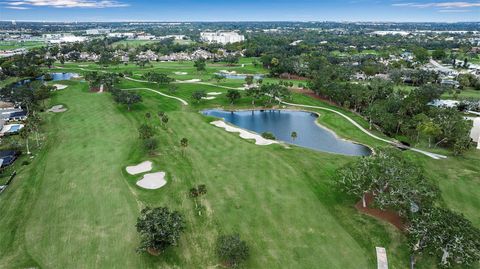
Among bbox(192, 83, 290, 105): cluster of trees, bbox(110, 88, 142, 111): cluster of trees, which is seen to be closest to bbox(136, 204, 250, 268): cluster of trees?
bbox(110, 88, 142, 111): cluster of trees

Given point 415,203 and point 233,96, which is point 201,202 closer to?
point 415,203

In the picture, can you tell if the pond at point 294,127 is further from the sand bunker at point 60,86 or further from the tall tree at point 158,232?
the sand bunker at point 60,86

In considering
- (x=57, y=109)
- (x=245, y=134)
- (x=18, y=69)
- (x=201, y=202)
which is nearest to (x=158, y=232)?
(x=201, y=202)

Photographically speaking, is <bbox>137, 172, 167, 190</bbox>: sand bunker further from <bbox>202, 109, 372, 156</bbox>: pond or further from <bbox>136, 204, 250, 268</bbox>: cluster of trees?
<bbox>202, 109, 372, 156</bbox>: pond

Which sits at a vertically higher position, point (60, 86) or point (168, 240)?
point (60, 86)

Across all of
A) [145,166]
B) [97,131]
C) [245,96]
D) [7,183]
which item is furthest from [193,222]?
[245,96]

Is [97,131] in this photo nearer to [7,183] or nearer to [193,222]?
[7,183]
